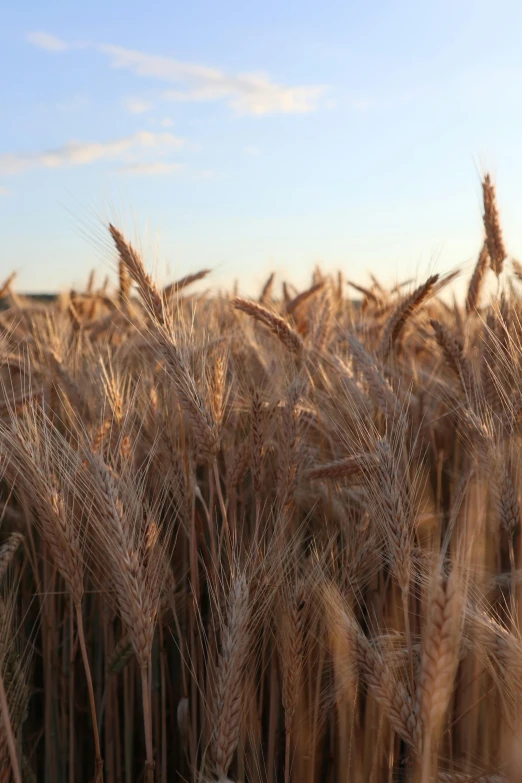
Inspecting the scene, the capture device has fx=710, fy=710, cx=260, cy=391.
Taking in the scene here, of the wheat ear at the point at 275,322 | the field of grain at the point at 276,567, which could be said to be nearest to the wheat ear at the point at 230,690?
the field of grain at the point at 276,567

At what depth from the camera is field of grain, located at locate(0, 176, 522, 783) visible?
1.44 metres

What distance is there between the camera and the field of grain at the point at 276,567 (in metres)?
1.44

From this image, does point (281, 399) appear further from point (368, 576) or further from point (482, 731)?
point (482, 731)

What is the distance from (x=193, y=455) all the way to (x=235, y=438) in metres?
0.30

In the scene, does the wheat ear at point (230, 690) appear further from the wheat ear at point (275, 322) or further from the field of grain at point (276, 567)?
the wheat ear at point (275, 322)

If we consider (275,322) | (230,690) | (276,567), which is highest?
(275,322)

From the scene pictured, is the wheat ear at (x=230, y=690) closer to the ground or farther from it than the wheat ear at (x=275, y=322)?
closer to the ground

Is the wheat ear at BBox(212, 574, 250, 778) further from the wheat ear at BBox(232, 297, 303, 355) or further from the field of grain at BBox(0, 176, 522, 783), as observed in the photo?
the wheat ear at BBox(232, 297, 303, 355)

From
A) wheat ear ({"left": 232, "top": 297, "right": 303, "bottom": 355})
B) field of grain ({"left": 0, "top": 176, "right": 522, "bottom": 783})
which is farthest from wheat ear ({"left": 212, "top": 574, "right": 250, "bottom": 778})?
wheat ear ({"left": 232, "top": 297, "right": 303, "bottom": 355})

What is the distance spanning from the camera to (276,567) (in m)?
1.73

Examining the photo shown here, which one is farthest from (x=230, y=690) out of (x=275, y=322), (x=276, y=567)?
(x=275, y=322)

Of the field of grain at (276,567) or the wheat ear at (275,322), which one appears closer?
the field of grain at (276,567)

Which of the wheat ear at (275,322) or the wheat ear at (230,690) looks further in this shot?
the wheat ear at (275,322)

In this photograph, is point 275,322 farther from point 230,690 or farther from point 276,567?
point 230,690
